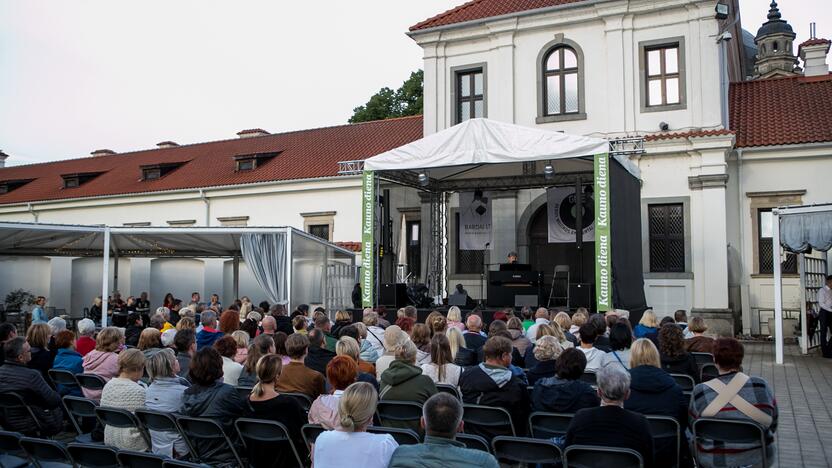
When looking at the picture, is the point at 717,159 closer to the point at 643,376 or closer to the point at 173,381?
the point at 643,376

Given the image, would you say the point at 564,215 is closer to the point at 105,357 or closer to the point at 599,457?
the point at 105,357

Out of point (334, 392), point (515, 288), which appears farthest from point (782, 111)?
point (334, 392)

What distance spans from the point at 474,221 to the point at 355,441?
14404 mm

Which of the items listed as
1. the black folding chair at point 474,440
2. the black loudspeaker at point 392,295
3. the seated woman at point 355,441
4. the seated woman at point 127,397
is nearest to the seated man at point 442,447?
the seated woman at point 355,441

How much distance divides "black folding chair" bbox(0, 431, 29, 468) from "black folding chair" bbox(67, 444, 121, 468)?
45cm

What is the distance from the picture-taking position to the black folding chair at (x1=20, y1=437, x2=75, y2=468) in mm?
3910

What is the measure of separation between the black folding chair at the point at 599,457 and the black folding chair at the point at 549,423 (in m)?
0.73

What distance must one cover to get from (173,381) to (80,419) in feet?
4.44

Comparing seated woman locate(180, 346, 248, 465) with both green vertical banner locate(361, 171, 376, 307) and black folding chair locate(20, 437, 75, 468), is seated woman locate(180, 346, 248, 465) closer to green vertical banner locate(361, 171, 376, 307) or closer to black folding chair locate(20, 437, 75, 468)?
black folding chair locate(20, 437, 75, 468)

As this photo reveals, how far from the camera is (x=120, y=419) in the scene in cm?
471

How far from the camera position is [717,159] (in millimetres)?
15914

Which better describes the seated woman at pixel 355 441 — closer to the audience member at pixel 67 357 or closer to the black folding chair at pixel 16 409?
the black folding chair at pixel 16 409

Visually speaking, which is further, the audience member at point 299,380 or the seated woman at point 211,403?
the audience member at point 299,380

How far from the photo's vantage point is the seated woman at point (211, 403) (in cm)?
459
